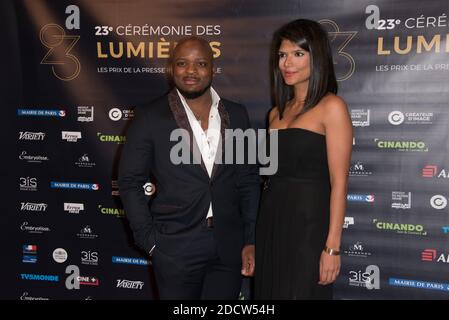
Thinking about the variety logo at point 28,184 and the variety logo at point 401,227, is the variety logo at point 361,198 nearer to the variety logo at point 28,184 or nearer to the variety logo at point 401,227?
the variety logo at point 401,227

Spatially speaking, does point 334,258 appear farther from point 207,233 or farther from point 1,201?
point 1,201

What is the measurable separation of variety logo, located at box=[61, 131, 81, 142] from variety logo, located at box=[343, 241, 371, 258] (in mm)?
2253

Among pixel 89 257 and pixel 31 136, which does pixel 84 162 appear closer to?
pixel 31 136

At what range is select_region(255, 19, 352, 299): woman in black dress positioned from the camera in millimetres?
2180

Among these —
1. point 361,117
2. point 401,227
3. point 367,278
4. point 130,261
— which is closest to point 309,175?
point 361,117

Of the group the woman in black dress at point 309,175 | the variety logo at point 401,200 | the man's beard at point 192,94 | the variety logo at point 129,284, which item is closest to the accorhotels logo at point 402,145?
the variety logo at point 401,200

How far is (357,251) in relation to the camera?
3.37 meters

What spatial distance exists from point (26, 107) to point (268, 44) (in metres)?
2.03

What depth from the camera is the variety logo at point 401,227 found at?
3229 millimetres

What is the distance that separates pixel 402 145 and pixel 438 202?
0.45 meters

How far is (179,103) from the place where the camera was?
2.43 m

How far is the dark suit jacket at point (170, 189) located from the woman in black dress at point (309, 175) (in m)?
0.25

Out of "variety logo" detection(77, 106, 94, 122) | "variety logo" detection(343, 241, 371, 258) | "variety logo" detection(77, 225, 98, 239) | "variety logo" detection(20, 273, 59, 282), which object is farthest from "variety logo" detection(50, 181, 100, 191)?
"variety logo" detection(343, 241, 371, 258)
